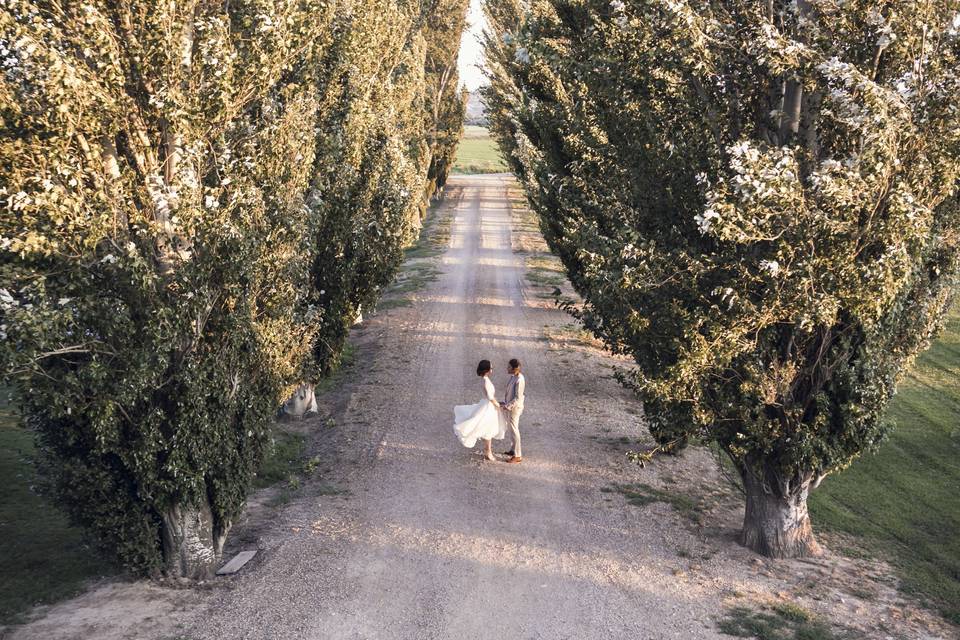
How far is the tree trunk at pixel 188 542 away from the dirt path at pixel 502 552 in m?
0.55

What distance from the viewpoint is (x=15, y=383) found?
974 cm

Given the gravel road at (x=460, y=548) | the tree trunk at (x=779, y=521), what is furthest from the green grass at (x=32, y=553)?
the tree trunk at (x=779, y=521)

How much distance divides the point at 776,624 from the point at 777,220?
584 cm

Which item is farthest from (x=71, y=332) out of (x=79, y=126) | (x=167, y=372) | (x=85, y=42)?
(x=85, y=42)

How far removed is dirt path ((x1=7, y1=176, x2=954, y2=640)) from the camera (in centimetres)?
1066

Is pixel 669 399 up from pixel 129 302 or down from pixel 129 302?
down

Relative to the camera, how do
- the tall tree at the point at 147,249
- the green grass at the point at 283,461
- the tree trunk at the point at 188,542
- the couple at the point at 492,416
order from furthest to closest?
the couple at the point at 492,416, the green grass at the point at 283,461, the tree trunk at the point at 188,542, the tall tree at the point at 147,249

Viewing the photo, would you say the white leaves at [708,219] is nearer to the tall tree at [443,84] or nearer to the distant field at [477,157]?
the tall tree at [443,84]

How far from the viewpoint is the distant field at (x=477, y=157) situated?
9769cm

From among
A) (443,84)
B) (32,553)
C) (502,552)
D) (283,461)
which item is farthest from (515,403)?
(443,84)

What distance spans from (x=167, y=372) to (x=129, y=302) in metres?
1.28

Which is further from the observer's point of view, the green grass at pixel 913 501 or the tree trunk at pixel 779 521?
the green grass at pixel 913 501

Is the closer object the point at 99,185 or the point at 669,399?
the point at 99,185

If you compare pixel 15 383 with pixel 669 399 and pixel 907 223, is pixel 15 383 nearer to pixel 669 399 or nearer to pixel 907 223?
pixel 669 399
